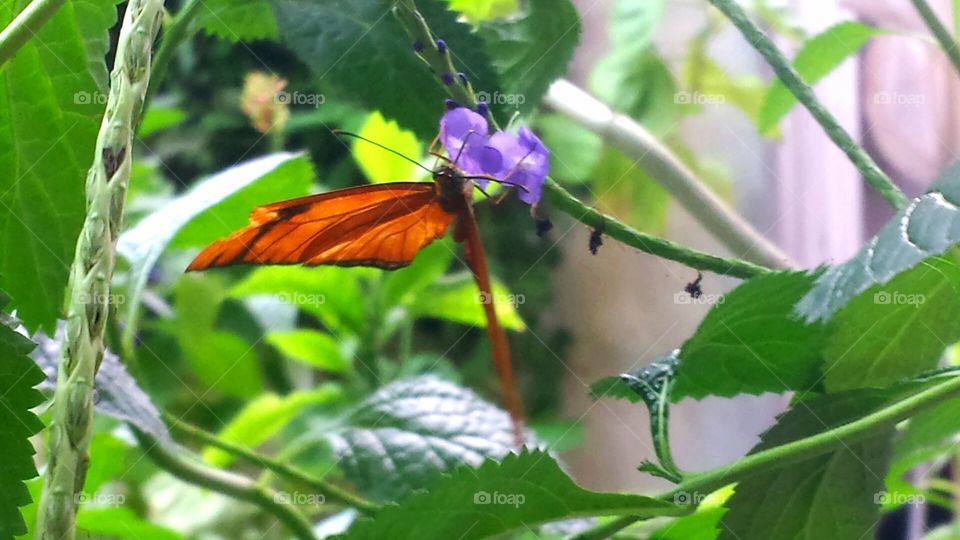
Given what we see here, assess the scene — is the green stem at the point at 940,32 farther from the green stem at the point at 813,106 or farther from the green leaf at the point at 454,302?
the green leaf at the point at 454,302

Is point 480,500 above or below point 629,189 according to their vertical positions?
below

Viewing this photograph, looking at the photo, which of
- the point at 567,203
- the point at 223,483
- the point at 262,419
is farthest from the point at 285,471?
the point at 262,419

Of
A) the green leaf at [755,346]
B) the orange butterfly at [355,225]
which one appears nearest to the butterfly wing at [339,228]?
the orange butterfly at [355,225]

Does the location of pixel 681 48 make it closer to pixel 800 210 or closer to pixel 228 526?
pixel 800 210

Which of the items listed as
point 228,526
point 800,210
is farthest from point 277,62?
point 228,526

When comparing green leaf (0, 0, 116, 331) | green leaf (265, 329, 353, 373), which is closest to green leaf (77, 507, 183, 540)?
green leaf (0, 0, 116, 331)

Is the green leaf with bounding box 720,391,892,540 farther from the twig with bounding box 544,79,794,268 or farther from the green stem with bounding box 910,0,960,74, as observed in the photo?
the green stem with bounding box 910,0,960,74

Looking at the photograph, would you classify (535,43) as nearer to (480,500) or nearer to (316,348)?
(480,500)
